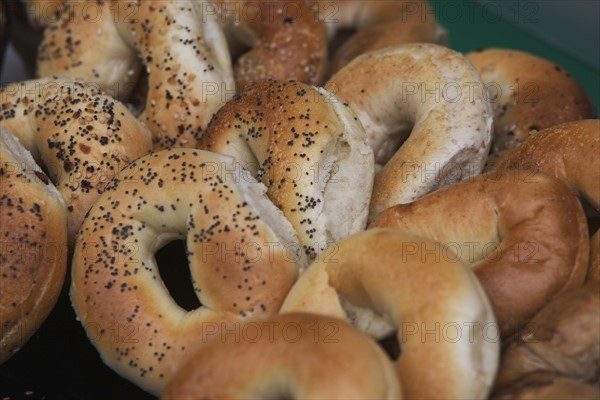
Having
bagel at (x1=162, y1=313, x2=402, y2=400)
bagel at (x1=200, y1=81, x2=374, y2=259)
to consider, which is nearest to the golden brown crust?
bagel at (x1=200, y1=81, x2=374, y2=259)

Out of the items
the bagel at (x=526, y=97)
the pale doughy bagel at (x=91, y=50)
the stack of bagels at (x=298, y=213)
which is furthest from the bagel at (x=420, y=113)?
the pale doughy bagel at (x=91, y=50)

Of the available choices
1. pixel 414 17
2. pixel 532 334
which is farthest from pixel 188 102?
pixel 532 334

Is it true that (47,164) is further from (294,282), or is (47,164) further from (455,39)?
(455,39)

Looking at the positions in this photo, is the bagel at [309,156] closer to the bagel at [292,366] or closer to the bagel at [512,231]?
the bagel at [512,231]

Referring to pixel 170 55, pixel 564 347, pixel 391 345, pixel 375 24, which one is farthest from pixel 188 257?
pixel 375 24

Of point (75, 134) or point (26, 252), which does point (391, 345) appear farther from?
point (75, 134)

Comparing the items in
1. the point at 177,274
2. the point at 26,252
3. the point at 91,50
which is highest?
the point at 91,50
